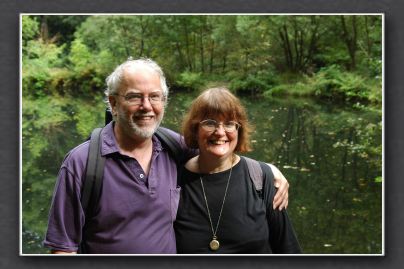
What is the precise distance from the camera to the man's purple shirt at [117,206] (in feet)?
7.48

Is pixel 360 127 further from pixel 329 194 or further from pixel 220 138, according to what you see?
pixel 220 138

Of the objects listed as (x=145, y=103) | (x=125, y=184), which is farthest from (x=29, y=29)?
(x=125, y=184)

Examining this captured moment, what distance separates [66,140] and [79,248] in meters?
2.74

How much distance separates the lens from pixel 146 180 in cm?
239

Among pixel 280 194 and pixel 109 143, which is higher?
A: pixel 109 143

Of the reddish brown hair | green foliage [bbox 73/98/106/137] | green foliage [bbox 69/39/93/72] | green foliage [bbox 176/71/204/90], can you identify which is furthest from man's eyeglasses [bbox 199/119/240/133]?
green foliage [bbox 73/98/106/137]

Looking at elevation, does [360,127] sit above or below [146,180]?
above

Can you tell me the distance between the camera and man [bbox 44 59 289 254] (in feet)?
7.52

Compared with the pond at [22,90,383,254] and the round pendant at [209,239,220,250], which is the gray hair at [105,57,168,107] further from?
the pond at [22,90,383,254]

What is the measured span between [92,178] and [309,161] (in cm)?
315

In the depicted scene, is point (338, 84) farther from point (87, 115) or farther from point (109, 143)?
point (109, 143)

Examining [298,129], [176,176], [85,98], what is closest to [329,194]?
[298,129]

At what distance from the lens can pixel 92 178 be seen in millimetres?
2299

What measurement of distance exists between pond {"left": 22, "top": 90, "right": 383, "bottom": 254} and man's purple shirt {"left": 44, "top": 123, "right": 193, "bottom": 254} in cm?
129
